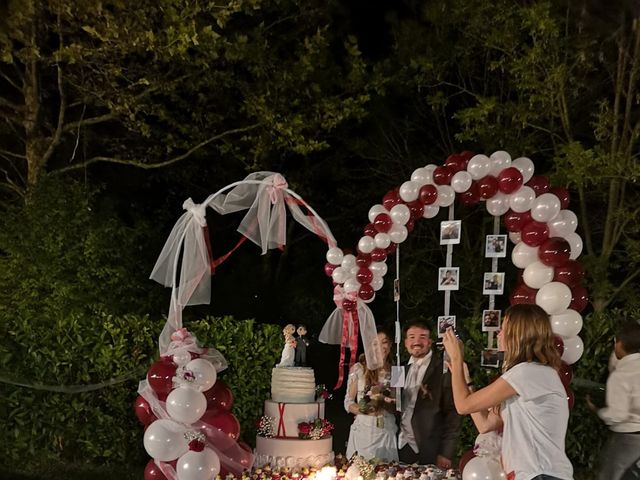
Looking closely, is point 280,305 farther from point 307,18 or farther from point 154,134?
point 307,18

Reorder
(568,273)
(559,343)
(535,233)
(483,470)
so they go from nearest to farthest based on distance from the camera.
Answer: (483,470), (559,343), (568,273), (535,233)

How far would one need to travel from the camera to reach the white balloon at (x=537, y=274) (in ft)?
19.7

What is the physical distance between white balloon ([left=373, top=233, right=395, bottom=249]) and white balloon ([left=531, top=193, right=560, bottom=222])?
125cm

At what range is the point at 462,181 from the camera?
6234 millimetres

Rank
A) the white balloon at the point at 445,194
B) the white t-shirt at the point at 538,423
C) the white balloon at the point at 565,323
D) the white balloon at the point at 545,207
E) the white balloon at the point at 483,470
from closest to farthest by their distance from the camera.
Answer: the white t-shirt at the point at 538,423 < the white balloon at the point at 483,470 < the white balloon at the point at 565,323 < the white balloon at the point at 545,207 < the white balloon at the point at 445,194

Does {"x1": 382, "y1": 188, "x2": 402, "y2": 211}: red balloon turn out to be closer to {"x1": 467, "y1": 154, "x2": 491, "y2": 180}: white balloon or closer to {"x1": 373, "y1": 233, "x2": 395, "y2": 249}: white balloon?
{"x1": 373, "y1": 233, "x2": 395, "y2": 249}: white balloon

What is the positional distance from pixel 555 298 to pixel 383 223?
1555 mm

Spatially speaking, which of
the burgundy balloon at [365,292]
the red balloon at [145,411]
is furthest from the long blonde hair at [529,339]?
the red balloon at [145,411]

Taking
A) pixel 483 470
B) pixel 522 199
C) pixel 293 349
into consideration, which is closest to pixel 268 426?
pixel 293 349

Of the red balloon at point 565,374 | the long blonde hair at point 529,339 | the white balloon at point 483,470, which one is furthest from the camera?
the red balloon at point 565,374

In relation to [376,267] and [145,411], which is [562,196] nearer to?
[376,267]

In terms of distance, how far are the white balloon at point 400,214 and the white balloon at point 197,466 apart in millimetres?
2473

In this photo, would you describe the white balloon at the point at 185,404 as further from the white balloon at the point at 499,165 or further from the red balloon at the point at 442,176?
the white balloon at the point at 499,165

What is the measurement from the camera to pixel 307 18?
13.6 metres
